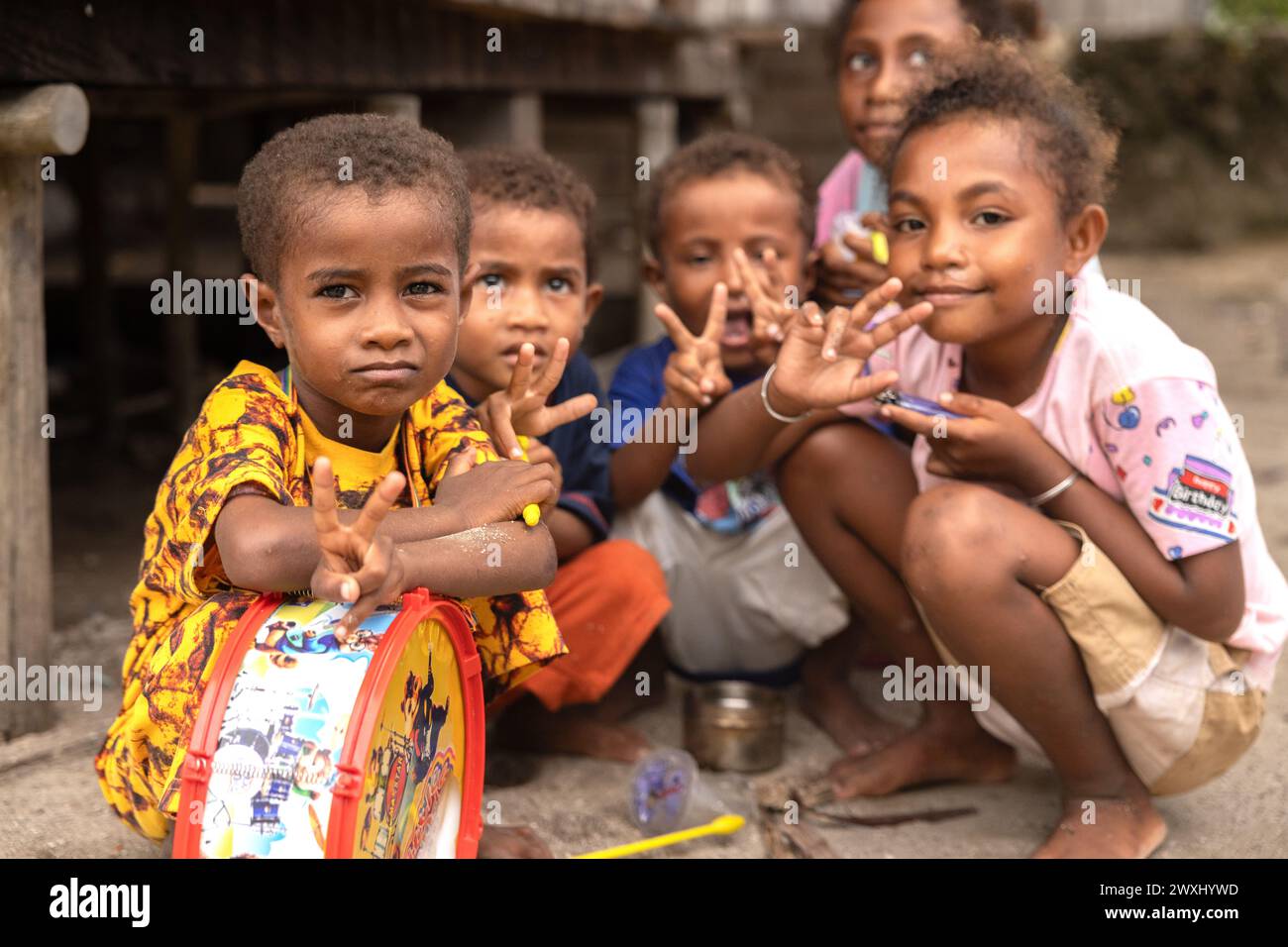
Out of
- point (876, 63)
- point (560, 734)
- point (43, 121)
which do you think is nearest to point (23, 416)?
point (43, 121)

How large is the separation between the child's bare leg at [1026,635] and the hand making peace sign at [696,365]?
44 centimetres

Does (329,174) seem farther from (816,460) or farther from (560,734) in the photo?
Result: (560,734)

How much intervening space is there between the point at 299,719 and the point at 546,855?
0.77m

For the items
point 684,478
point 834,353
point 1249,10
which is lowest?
point 684,478

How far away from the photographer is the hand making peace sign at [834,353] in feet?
7.91

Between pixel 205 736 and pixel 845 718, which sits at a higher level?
pixel 205 736

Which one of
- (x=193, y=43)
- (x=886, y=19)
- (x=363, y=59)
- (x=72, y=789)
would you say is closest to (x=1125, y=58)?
(x=886, y=19)

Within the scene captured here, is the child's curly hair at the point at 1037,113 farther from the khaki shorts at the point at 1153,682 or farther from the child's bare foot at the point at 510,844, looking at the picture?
the child's bare foot at the point at 510,844

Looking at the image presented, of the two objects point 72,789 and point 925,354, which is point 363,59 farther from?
point 72,789

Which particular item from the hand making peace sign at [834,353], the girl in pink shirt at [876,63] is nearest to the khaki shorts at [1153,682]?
the hand making peace sign at [834,353]

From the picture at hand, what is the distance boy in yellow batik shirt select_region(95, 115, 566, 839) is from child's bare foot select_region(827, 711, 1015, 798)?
0.86m

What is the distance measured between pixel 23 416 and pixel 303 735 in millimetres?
1174

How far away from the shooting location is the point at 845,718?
3107 millimetres

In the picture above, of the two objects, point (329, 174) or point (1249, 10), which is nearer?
point (329, 174)
